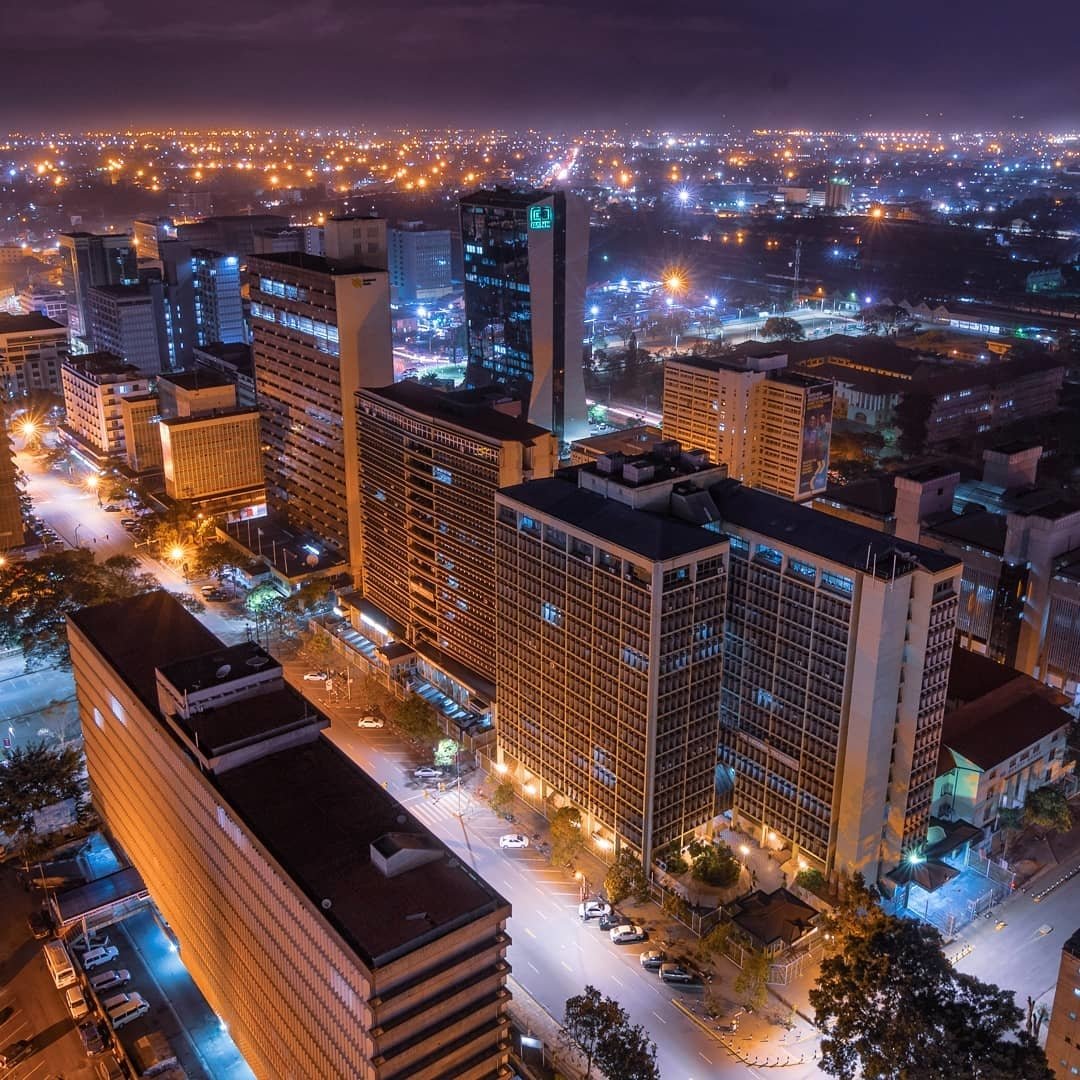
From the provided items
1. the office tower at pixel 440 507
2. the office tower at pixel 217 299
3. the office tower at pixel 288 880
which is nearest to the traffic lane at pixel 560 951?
the office tower at pixel 440 507

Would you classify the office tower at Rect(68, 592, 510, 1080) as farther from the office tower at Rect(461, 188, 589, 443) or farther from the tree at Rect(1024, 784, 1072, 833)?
the office tower at Rect(461, 188, 589, 443)

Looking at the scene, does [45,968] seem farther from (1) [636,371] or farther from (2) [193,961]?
(1) [636,371]

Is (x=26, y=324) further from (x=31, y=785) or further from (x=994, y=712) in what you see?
(x=994, y=712)

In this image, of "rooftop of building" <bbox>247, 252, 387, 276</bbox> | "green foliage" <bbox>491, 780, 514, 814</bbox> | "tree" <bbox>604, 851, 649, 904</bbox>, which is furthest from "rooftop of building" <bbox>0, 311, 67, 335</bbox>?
"tree" <bbox>604, 851, 649, 904</bbox>

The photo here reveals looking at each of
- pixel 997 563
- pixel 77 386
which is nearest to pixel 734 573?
pixel 997 563

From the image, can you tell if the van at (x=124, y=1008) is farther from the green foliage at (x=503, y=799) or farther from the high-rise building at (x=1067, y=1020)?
the high-rise building at (x=1067, y=1020)

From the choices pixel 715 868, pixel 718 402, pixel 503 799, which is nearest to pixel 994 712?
pixel 715 868
